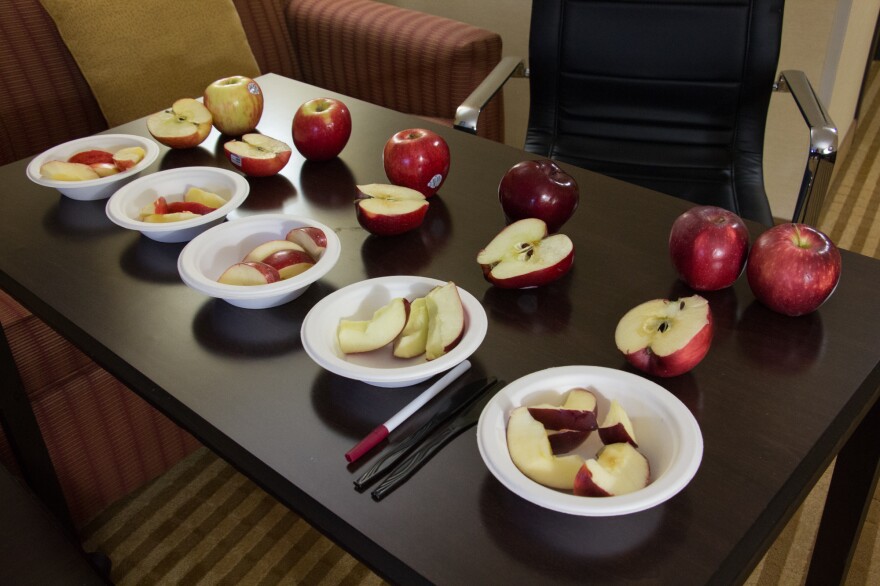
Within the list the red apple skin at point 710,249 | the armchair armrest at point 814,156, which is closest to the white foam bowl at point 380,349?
the red apple skin at point 710,249

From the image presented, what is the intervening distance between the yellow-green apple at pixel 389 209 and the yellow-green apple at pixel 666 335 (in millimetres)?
310

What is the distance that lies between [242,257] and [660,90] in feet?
3.31

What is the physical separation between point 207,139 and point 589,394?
85 cm

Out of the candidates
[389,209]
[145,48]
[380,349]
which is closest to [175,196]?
[389,209]

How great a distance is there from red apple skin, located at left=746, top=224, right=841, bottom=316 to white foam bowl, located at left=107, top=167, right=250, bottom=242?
0.62 meters

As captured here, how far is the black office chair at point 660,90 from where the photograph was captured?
1.49 metres

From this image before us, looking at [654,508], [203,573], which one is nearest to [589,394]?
[654,508]

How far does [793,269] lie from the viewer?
0.80 m

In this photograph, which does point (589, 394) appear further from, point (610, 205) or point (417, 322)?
point (610, 205)

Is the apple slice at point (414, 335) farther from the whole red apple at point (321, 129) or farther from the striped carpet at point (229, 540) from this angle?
the striped carpet at point (229, 540)

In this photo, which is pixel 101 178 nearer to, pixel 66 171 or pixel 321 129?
pixel 66 171

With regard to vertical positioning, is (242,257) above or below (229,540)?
above

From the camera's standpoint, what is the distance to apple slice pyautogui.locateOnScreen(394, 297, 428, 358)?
0.77 m

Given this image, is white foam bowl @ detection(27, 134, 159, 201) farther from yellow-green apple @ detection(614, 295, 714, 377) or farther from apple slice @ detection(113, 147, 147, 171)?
yellow-green apple @ detection(614, 295, 714, 377)
